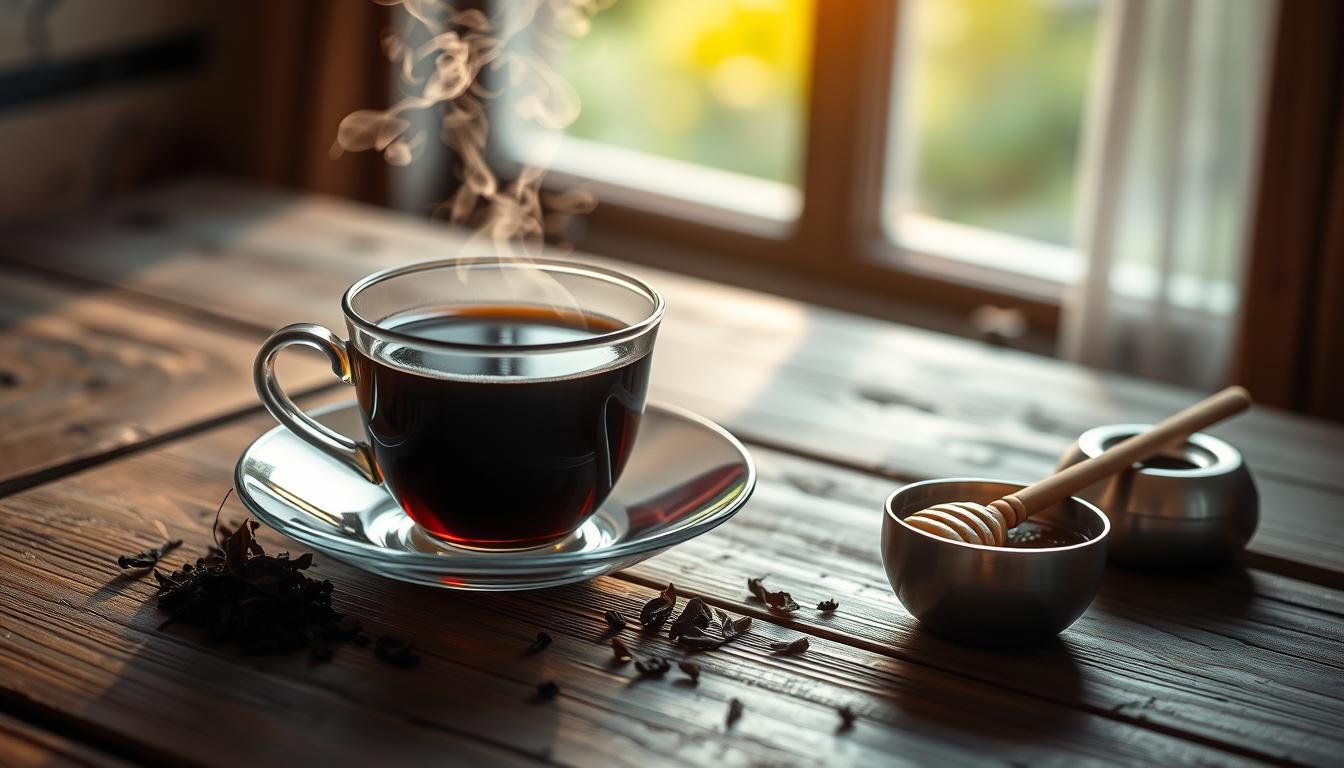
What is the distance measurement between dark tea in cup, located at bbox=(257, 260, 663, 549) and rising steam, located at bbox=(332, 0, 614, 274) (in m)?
1.65

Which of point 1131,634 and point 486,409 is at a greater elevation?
point 486,409

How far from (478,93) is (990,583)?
7.29 feet

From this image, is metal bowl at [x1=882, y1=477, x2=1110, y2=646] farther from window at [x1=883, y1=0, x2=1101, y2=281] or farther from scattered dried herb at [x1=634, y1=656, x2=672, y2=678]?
window at [x1=883, y1=0, x2=1101, y2=281]

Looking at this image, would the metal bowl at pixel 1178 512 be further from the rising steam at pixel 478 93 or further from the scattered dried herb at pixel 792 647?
the rising steam at pixel 478 93

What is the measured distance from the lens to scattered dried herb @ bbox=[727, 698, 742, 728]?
0.77 m

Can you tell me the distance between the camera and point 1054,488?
0.90m

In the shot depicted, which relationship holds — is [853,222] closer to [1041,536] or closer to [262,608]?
[1041,536]

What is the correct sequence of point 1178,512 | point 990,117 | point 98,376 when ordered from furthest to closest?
point 990,117
point 98,376
point 1178,512

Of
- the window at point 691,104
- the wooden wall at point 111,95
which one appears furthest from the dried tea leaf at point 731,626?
the wooden wall at point 111,95

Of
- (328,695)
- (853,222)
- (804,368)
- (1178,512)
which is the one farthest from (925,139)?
(328,695)

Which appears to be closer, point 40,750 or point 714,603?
point 40,750

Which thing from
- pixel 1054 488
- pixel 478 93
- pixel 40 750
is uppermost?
pixel 478 93

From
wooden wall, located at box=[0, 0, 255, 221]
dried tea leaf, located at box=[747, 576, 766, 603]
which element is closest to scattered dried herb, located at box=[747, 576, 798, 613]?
dried tea leaf, located at box=[747, 576, 766, 603]

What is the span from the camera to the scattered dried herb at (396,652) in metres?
0.81
